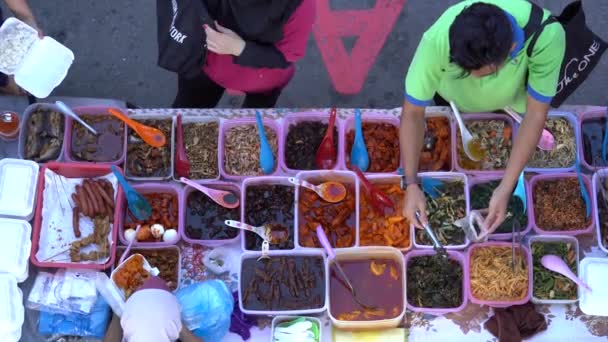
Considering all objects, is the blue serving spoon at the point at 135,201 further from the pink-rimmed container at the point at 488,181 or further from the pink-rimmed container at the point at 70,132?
the pink-rimmed container at the point at 488,181

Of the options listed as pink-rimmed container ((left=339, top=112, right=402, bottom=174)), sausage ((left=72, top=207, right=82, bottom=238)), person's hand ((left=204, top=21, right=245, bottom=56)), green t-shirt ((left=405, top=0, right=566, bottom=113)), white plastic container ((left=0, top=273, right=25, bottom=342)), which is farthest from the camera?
pink-rimmed container ((left=339, top=112, right=402, bottom=174))

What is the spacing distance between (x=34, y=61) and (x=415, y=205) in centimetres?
178

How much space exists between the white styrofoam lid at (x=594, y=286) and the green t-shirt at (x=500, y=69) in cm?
75

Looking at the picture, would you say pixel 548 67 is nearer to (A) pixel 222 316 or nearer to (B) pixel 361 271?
(B) pixel 361 271

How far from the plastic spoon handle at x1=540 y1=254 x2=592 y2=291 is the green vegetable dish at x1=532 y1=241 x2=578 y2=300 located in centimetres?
4

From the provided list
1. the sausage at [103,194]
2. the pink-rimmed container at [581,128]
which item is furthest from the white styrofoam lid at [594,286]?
the sausage at [103,194]

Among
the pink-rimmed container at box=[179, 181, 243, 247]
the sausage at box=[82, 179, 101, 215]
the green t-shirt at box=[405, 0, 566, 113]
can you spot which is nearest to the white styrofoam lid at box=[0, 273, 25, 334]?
the sausage at box=[82, 179, 101, 215]

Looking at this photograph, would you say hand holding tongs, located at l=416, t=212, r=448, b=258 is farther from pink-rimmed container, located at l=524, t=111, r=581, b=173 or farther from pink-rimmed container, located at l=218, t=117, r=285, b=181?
pink-rimmed container, located at l=218, t=117, r=285, b=181

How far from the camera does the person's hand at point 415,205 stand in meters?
2.49

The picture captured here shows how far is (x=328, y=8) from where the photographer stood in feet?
12.9

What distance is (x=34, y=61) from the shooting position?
276 centimetres

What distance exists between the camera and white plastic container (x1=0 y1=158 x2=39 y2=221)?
2607 mm

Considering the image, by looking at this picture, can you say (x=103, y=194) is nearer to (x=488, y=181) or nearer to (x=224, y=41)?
(x=224, y=41)

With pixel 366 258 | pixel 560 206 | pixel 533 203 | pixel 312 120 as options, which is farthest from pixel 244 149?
pixel 560 206
